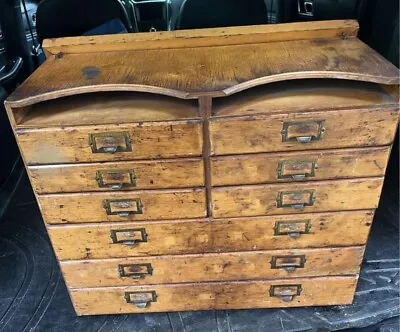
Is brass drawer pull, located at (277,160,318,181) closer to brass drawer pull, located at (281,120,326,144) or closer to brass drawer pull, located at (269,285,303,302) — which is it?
brass drawer pull, located at (281,120,326,144)

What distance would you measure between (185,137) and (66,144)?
0.91 ft

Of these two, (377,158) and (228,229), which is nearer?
(377,158)

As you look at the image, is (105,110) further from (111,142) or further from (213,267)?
(213,267)

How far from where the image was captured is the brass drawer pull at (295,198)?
3.53ft

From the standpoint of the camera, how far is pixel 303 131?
0.98 m

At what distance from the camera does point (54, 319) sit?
132 cm

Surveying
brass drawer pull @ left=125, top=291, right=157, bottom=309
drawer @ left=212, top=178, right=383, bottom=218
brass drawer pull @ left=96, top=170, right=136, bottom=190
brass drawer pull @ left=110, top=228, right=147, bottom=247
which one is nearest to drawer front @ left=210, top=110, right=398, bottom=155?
drawer @ left=212, top=178, right=383, bottom=218

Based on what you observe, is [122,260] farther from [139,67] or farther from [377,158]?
[377,158]

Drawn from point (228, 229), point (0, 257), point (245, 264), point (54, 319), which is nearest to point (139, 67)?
point (228, 229)

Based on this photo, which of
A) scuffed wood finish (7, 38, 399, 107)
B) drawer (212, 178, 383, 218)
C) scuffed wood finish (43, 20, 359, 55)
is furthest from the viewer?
scuffed wood finish (43, 20, 359, 55)

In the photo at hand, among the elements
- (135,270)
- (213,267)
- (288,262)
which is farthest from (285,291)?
(135,270)

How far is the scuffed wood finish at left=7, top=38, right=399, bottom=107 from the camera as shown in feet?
3.09

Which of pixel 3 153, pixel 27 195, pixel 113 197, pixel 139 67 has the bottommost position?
pixel 27 195

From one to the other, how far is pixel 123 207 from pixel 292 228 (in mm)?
451
